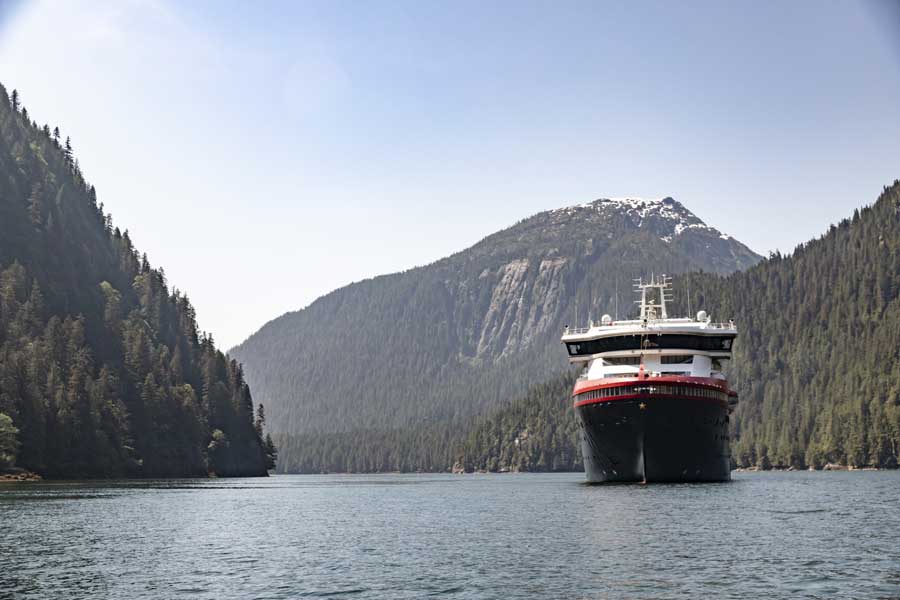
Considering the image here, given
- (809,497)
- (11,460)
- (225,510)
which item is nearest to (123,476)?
(11,460)

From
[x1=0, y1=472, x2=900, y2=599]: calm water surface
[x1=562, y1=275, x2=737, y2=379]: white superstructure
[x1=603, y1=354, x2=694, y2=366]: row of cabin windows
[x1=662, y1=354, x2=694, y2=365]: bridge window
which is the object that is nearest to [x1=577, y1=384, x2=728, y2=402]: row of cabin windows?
[x1=562, y1=275, x2=737, y2=379]: white superstructure

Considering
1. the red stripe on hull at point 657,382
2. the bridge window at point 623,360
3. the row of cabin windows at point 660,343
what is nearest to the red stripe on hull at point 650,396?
the red stripe on hull at point 657,382

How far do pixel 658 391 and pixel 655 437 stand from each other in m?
4.65

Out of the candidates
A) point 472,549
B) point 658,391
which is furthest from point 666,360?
point 472,549

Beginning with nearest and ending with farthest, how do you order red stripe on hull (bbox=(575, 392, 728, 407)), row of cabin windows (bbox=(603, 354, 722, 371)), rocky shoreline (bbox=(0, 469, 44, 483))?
red stripe on hull (bbox=(575, 392, 728, 407)), row of cabin windows (bbox=(603, 354, 722, 371)), rocky shoreline (bbox=(0, 469, 44, 483))

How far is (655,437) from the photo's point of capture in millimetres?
110625

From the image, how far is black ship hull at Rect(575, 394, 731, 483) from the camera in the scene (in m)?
110

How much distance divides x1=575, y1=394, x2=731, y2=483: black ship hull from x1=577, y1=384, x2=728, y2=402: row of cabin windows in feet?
1.98

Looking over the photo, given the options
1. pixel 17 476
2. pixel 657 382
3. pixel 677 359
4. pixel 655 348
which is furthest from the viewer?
pixel 17 476

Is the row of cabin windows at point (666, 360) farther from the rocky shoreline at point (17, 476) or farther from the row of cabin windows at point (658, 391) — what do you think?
the rocky shoreline at point (17, 476)

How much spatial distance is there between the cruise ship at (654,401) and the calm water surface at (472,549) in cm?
1235

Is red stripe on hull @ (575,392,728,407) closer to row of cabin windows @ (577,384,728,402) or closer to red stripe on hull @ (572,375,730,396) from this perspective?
row of cabin windows @ (577,384,728,402)

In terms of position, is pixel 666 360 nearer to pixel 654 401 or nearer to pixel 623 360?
pixel 623 360

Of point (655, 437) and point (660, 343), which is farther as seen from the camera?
point (660, 343)
